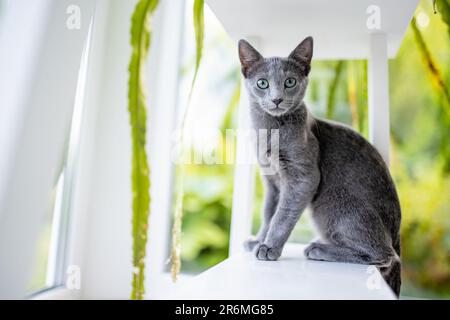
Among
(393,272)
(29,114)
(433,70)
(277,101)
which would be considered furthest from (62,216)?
(433,70)

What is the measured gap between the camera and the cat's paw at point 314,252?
693 millimetres

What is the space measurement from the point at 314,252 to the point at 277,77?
0.35 m

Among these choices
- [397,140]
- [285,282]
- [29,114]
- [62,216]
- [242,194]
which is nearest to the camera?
[285,282]

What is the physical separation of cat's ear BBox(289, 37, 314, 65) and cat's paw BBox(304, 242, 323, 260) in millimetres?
377

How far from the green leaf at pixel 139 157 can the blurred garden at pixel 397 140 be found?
480 millimetres

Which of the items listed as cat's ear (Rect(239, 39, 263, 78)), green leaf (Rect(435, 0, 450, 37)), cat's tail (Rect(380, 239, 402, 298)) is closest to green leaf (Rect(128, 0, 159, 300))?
cat's ear (Rect(239, 39, 263, 78))

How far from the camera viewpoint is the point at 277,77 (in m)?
0.74

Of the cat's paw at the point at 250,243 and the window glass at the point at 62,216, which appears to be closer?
the cat's paw at the point at 250,243

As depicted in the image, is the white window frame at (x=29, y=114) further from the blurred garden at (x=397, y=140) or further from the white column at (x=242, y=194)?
the blurred garden at (x=397, y=140)

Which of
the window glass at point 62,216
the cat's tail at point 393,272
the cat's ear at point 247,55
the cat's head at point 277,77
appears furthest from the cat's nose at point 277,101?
the window glass at point 62,216

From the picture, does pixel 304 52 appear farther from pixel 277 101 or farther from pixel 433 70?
pixel 433 70

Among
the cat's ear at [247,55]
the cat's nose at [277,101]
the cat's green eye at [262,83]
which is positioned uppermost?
the cat's ear at [247,55]

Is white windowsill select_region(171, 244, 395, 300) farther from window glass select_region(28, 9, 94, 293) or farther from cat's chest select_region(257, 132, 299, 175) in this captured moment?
window glass select_region(28, 9, 94, 293)
